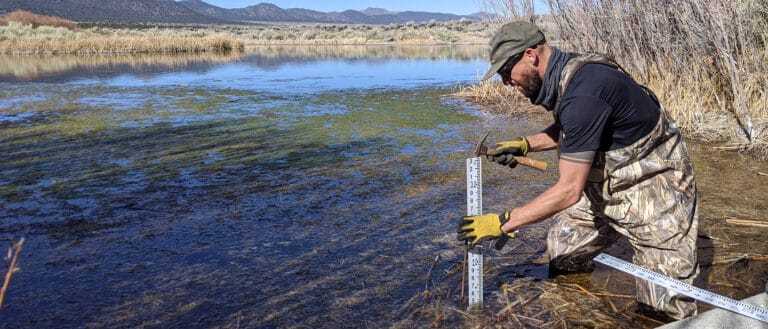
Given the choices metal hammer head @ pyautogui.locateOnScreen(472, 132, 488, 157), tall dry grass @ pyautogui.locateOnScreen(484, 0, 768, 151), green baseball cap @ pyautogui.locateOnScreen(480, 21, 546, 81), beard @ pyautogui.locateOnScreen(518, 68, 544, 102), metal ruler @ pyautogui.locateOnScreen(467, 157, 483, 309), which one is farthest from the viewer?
tall dry grass @ pyautogui.locateOnScreen(484, 0, 768, 151)

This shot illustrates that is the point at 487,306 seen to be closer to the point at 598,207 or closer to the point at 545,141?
the point at 598,207

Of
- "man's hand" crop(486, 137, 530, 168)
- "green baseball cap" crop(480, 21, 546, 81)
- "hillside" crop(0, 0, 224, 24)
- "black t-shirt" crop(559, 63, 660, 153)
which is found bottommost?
"man's hand" crop(486, 137, 530, 168)

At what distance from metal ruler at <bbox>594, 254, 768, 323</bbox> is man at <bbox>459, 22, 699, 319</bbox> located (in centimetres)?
7

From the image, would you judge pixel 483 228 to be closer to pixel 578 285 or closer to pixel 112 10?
pixel 578 285

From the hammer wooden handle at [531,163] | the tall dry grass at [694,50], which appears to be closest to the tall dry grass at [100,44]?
Result: the tall dry grass at [694,50]

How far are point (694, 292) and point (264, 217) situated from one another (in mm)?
3403

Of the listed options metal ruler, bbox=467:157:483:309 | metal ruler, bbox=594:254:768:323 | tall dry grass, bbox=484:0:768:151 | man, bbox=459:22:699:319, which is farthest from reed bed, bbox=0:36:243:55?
metal ruler, bbox=594:254:768:323

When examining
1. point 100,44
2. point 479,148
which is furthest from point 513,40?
point 100,44

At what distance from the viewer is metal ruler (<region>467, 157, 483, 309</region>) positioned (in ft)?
10.4

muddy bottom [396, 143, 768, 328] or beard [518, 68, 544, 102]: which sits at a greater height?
beard [518, 68, 544, 102]

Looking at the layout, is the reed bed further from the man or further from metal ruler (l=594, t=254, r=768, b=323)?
metal ruler (l=594, t=254, r=768, b=323)

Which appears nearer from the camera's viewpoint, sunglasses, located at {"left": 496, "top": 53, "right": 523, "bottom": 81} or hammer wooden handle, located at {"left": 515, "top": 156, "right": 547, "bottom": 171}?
sunglasses, located at {"left": 496, "top": 53, "right": 523, "bottom": 81}

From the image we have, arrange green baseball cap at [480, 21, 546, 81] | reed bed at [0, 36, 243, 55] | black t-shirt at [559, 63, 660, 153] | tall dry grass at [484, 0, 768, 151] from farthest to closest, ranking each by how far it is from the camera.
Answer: reed bed at [0, 36, 243, 55], tall dry grass at [484, 0, 768, 151], green baseball cap at [480, 21, 546, 81], black t-shirt at [559, 63, 660, 153]

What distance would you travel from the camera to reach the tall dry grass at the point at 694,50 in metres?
6.72
